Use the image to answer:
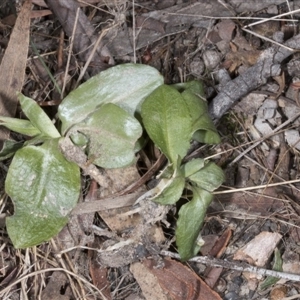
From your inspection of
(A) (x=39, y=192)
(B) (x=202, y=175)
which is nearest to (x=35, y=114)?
(A) (x=39, y=192)

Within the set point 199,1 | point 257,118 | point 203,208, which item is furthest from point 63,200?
point 199,1

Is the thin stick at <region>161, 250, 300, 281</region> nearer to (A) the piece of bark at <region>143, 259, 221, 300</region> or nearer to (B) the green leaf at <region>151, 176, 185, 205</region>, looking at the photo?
(A) the piece of bark at <region>143, 259, 221, 300</region>

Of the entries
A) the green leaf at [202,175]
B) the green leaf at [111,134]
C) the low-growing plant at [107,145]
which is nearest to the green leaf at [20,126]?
the low-growing plant at [107,145]

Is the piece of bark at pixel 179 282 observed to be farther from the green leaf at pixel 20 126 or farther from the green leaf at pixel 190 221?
the green leaf at pixel 20 126

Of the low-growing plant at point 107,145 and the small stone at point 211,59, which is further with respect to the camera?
the small stone at point 211,59

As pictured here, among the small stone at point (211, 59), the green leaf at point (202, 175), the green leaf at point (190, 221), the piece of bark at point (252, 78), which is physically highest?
the small stone at point (211, 59)

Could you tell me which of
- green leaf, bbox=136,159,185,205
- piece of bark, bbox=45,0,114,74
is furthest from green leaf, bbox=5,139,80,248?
piece of bark, bbox=45,0,114,74

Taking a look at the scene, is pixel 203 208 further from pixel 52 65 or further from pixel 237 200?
pixel 52 65
